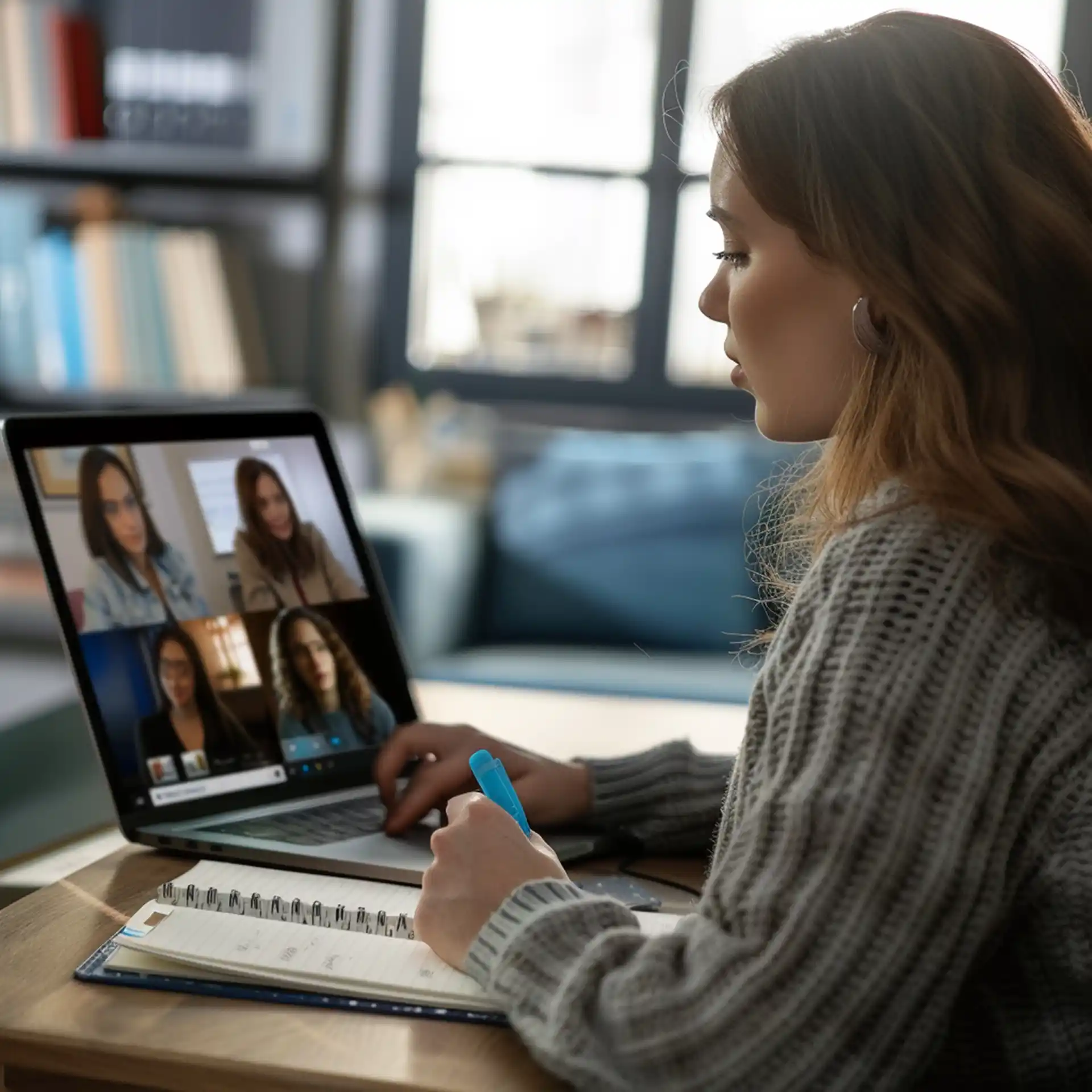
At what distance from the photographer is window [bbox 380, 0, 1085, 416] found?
136 inches

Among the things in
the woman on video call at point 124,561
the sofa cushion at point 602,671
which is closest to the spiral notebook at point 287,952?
the woman on video call at point 124,561

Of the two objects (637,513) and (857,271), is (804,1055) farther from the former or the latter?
(637,513)

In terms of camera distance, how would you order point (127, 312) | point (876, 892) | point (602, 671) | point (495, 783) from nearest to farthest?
1. point (876, 892)
2. point (495, 783)
3. point (602, 671)
4. point (127, 312)

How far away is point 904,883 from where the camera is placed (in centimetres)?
63

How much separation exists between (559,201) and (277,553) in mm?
2591

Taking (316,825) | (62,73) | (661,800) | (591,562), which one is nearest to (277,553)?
(316,825)

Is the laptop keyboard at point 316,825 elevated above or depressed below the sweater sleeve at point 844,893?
below

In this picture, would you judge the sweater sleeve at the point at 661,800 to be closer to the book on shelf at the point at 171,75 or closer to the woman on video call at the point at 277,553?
the woman on video call at the point at 277,553

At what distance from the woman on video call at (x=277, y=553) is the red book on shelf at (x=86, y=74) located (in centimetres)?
257

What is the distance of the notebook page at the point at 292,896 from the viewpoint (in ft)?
2.63

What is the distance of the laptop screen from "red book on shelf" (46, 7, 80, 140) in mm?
2533

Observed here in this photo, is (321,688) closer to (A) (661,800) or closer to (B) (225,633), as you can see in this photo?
(B) (225,633)

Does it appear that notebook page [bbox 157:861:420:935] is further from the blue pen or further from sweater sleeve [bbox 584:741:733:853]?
sweater sleeve [bbox 584:741:733:853]

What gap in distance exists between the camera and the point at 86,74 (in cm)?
340
